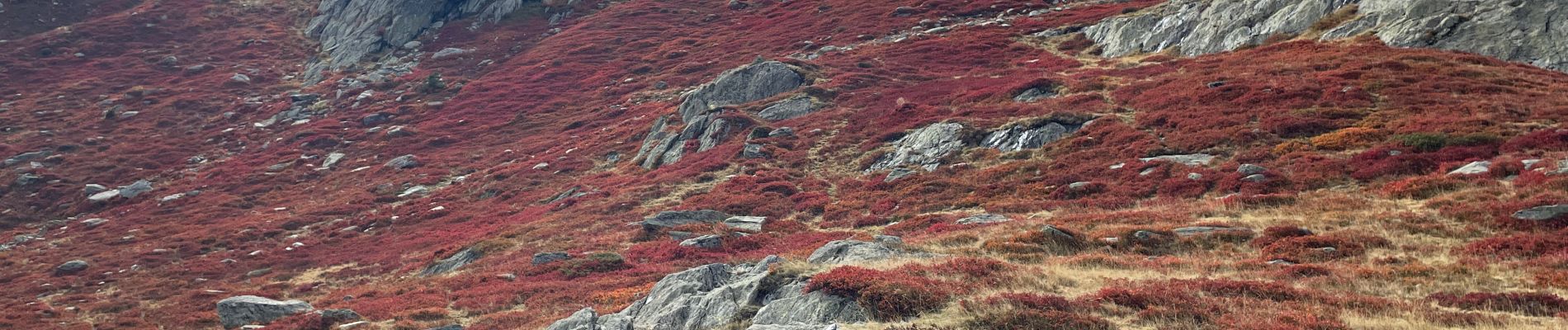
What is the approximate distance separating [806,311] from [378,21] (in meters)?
73.5

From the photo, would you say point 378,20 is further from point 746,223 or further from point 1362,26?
point 1362,26

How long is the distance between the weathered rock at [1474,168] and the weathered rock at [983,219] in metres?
10.7

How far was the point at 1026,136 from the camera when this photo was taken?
106 ft

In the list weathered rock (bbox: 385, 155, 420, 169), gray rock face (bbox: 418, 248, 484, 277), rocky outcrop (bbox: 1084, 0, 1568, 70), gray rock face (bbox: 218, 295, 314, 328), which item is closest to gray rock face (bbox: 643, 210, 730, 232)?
gray rock face (bbox: 418, 248, 484, 277)

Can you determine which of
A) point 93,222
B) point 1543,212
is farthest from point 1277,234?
point 93,222

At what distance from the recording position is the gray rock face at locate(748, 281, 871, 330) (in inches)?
465

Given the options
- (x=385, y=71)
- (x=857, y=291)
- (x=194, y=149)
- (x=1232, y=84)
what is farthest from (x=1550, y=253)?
(x=385, y=71)

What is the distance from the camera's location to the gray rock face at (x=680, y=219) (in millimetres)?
28547

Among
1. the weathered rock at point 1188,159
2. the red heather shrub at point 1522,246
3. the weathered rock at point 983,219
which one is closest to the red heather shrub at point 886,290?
the red heather shrub at point 1522,246

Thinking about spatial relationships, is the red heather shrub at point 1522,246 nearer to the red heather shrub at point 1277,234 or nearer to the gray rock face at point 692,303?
the red heather shrub at point 1277,234

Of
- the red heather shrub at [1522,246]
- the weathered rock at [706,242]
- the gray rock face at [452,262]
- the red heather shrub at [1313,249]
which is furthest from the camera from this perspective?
the gray rock face at [452,262]

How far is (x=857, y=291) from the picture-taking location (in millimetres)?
12328

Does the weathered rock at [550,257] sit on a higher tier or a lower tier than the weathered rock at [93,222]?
higher

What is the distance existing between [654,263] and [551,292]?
10.0ft
